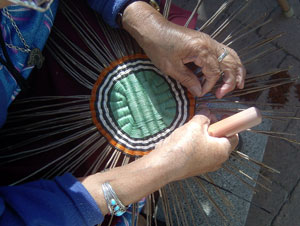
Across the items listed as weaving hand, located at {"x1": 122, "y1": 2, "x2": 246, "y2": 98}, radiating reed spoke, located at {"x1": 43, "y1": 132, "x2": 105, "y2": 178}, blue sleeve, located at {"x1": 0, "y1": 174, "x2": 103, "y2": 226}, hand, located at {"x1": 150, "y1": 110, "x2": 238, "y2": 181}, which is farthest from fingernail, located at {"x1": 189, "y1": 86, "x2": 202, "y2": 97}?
blue sleeve, located at {"x1": 0, "y1": 174, "x2": 103, "y2": 226}

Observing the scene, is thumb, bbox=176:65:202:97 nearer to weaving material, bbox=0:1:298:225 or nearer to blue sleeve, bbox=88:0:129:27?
weaving material, bbox=0:1:298:225

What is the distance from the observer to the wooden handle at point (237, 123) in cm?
74

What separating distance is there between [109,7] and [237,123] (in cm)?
55

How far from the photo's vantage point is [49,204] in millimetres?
710

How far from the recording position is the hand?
835mm

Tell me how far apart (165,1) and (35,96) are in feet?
1.91

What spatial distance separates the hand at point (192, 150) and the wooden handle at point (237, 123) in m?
0.02

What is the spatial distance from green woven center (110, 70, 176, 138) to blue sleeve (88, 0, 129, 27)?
20cm

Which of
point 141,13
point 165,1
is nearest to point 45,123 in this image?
point 141,13

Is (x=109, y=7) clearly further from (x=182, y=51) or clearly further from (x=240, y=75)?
(x=240, y=75)

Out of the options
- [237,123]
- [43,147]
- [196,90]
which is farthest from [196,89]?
[43,147]

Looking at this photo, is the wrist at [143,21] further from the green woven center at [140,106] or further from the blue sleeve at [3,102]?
the blue sleeve at [3,102]

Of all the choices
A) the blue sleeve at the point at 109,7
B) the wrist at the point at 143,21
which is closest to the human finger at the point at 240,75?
the wrist at the point at 143,21

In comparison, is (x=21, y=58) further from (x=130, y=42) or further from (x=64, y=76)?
(x=130, y=42)
